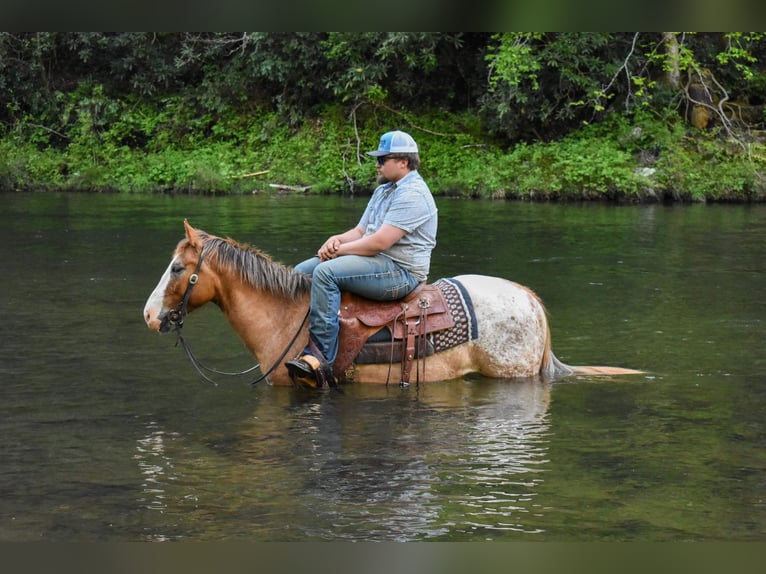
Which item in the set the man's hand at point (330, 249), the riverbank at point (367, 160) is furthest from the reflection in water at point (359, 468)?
the riverbank at point (367, 160)

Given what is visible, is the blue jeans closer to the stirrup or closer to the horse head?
the stirrup

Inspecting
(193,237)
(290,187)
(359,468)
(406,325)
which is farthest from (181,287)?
(290,187)

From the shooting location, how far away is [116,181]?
30.7 m

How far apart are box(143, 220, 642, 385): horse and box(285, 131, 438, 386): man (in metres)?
0.28

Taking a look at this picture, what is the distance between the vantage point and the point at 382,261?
26.3 ft

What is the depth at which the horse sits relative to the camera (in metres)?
8.15

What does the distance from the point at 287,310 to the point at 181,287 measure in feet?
2.71

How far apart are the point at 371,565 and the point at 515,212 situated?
832 inches

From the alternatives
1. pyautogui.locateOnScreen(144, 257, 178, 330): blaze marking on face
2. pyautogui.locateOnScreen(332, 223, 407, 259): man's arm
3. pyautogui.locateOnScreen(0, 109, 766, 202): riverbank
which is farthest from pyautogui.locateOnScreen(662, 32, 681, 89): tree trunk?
pyautogui.locateOnScreen(144, 257, 178, 330): blaze marking on face

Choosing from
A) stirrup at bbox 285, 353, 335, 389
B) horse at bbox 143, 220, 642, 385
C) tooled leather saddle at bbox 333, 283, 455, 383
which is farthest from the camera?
horse at bbox 143, 220, 642, 385

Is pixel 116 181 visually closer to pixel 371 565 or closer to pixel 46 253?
pixel 46 253

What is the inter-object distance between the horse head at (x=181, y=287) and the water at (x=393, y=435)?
612mm

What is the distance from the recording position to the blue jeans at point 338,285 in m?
7.88

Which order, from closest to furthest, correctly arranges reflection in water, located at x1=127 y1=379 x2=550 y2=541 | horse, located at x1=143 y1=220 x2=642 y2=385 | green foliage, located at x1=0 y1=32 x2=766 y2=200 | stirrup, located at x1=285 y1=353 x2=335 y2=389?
reflection in water, located at x1=127 y1=379 x2=550 y2=541 → stirrup, located at x1=285 y1=353 x2=335 y2=389 → horse, located at x1=143 y1=220 x2=642 y2=385 → green foliage, located at x1=0 y1=32 x2=766 y2=200
